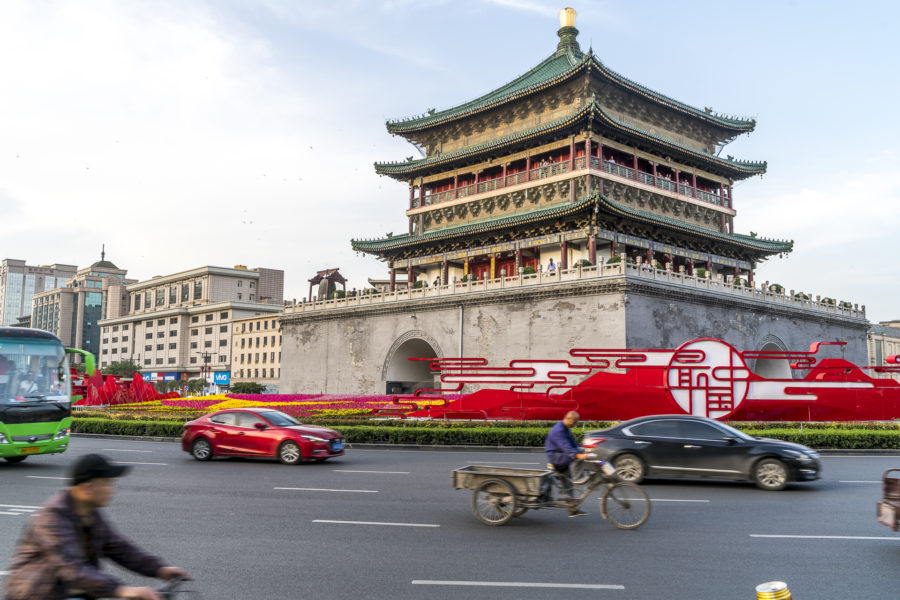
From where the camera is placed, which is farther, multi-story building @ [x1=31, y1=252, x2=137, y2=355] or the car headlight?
multi-story building @ [x1=31, y1=252, x2=137, y2=355]

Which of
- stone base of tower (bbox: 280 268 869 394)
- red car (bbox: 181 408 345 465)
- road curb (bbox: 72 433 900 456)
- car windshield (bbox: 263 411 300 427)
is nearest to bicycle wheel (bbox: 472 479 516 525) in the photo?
red car (bbox: 181 408 345 465)

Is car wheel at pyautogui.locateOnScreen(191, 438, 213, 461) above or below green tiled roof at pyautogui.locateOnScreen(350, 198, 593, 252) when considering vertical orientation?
below

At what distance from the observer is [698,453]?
12477mm

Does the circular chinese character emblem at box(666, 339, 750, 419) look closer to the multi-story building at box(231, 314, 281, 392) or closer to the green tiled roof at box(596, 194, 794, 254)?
the green tiled roof at box(596, 194, 794, 254)

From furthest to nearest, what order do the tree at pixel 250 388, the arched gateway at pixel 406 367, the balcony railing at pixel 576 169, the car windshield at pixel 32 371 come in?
the tree at pixel 250 388
the arched gateway at pixel 406 367
the balcony railing at pixel 576 169
the car windshield at pixel 32 371

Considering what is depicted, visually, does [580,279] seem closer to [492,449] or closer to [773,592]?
[492,449]

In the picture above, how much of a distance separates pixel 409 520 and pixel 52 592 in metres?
6.02

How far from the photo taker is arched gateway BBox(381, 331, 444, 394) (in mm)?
40219

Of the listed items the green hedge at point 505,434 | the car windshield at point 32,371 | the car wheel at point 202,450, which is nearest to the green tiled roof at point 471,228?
the green hedge at point 505,434

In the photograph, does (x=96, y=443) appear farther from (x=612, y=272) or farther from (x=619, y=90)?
(x=619, y=90)

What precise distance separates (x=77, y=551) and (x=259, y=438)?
41.5 feet

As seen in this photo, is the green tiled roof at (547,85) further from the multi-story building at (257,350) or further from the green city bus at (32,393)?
the multi-story building at (257,350)

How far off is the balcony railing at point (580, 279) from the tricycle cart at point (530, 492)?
23.0 m

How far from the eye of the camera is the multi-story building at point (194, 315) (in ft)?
297
